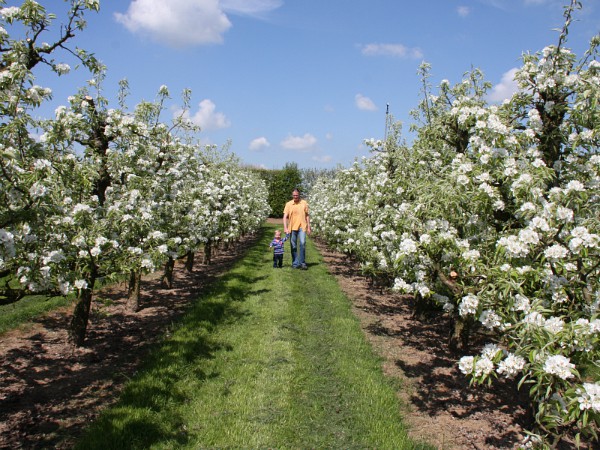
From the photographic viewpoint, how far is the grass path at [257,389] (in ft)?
A: 15.3

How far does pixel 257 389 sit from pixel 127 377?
186cm

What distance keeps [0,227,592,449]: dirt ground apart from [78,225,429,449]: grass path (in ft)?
1.17

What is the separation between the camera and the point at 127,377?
586cm

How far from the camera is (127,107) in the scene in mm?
7949

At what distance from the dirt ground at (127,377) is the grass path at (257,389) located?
36cm

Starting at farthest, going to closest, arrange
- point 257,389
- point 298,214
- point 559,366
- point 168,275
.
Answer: point 298,214, point 168,275, point 257,389, point 559,366

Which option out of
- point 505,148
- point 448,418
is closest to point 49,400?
point 448,418

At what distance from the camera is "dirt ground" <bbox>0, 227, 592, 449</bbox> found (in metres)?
4.80

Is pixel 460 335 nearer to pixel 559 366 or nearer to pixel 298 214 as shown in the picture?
pixel 559 366

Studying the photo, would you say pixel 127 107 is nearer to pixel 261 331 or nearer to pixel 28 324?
pixel 28 324

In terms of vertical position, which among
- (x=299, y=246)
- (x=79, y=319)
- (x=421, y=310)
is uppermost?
(x=299, y=246)

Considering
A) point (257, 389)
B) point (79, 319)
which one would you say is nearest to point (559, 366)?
point (257, 389)

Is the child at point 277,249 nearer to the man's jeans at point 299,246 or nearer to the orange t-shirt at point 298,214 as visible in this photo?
the man's jeans at point 299,246

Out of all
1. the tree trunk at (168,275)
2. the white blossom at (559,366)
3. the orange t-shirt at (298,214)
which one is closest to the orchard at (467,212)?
the white blossom at (559,366)
